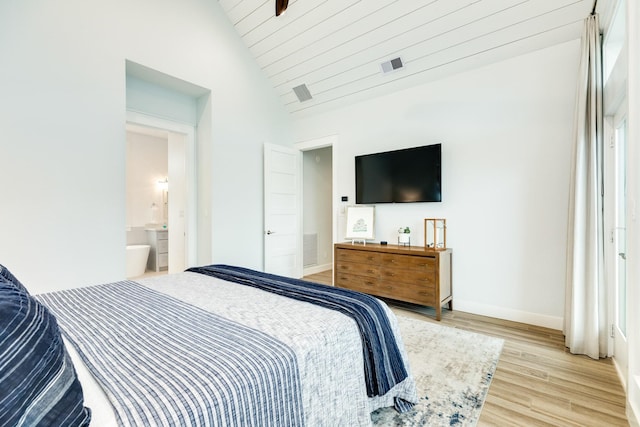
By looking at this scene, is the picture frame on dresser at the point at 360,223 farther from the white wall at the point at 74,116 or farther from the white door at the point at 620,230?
the white door at the point at 620,230

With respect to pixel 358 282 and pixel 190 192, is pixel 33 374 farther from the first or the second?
pixel 190 192

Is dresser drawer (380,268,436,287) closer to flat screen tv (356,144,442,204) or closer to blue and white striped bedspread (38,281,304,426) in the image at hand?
flat screen tv (356,144,442,204)

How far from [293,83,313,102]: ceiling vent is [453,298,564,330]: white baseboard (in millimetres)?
3342

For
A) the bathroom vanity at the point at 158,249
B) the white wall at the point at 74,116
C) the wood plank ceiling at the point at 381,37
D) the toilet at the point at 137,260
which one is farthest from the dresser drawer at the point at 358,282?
the toilet at the point at 137,260

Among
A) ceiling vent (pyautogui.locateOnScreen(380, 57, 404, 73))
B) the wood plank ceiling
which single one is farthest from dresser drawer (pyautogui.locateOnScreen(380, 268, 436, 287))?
ceiling vent (pyautogui.locateOnScreen(380, 57, 404, 73))

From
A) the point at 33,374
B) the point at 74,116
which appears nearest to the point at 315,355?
the point at 33,374

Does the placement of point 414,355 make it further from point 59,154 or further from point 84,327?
point 59,154

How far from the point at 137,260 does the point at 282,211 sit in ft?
9.04

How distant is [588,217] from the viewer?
237cm

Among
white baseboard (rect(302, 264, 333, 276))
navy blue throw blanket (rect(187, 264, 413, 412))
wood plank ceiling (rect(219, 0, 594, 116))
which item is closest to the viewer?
navy blue throw blanket (rect(187, 264, 413, 412))

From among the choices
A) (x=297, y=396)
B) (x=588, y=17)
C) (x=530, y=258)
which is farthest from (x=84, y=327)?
(x=588, y=17)

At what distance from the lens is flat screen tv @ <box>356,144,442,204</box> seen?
3.45m

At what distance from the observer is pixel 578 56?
276 cm

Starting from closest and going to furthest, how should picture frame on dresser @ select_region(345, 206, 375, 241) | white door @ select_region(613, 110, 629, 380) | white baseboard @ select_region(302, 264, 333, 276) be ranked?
1. white door @ select_region(613, 110, 629, 380)
2. picture frame on dresser @ select_region(345, 206, 375, 241)
3. white baseboard @ select_region(302, 264, 333, 276)
